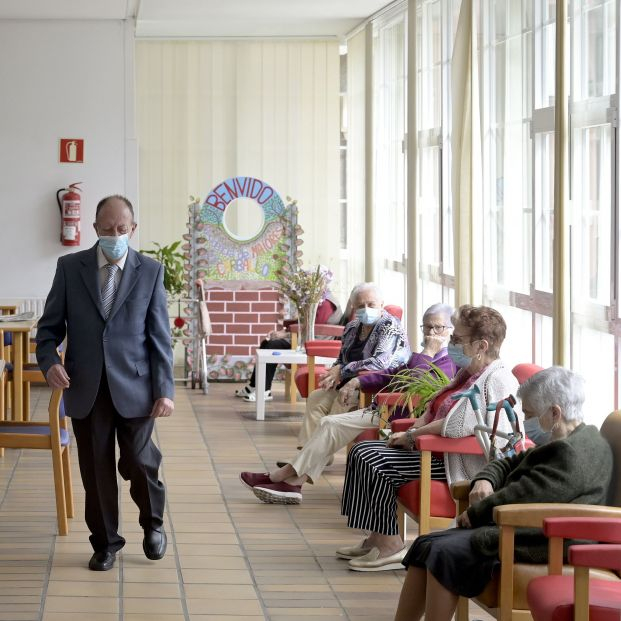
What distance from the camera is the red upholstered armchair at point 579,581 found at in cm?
297

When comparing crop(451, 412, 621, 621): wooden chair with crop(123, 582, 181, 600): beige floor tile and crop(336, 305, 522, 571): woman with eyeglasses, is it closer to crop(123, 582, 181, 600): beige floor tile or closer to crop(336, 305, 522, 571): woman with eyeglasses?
crop(336, 305, 522, 571): woman with eyeglasses

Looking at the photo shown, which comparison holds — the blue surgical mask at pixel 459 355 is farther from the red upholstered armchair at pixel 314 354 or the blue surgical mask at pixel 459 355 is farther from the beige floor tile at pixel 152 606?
the red upholstered armchair at pixel 314 354

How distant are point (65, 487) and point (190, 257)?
17.0ft

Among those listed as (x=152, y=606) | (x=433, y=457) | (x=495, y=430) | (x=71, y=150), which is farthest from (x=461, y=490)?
(x=71, y=150)

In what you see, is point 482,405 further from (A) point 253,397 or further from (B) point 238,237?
(B) point 238,237

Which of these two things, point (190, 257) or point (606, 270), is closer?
point (606, 270)

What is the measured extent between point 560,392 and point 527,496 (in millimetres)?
364

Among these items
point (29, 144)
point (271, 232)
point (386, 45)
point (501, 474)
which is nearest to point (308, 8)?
point (386, 45)

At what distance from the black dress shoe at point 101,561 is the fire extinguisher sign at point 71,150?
626cm

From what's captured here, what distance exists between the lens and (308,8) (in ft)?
32.4

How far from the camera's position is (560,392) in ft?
12.3

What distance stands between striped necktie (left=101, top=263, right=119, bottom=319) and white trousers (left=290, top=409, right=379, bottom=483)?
1.63m

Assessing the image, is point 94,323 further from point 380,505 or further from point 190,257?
point 190,257

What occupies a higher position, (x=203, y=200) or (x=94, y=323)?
(x=203, y=200)
